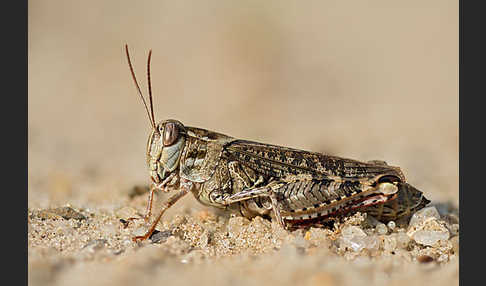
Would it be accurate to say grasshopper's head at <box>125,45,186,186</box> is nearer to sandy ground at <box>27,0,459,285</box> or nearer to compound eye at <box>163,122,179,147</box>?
compound eye at <box>163,122,179,147</box>

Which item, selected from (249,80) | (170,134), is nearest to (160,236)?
(170,134)

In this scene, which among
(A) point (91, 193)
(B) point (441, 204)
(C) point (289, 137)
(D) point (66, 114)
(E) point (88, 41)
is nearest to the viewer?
(B) point (441, 204)

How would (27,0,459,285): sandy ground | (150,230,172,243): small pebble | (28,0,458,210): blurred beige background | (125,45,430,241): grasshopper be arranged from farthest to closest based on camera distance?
(28,0,458,210): blurred beige background, (125,45,430,241): grasshopper, (150,230,172,243): small pebble, (27,0,459,285): sandy ground

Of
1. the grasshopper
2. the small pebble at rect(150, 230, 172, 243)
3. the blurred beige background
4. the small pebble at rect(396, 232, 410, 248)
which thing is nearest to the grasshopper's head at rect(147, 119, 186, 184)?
the grasshopper

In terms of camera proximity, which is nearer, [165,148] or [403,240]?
[403,240]

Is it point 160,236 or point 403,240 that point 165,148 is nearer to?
point 160,236

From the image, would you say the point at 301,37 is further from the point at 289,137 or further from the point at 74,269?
the point at 74,269

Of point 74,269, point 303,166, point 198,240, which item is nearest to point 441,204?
point 303,166
